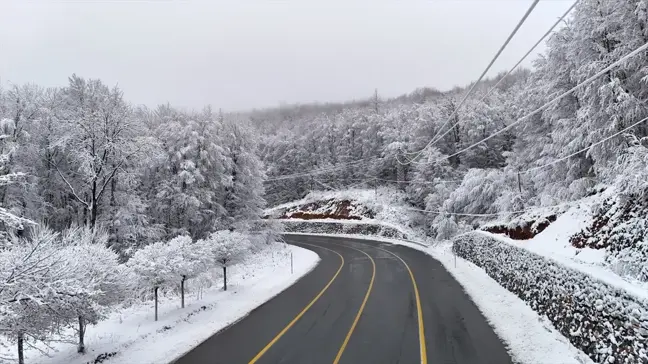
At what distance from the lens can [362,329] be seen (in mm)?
11812

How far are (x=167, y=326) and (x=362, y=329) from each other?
631 centimetres

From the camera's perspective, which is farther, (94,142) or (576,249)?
(94,142)

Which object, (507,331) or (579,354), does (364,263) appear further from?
(579,354)

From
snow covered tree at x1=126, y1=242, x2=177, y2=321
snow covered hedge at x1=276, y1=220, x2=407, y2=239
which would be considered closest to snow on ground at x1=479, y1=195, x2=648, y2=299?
snow covered tree at x1=126, y1=242, x2=177, y2=321

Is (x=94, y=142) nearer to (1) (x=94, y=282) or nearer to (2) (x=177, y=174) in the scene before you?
(2) (x=177, y=174)

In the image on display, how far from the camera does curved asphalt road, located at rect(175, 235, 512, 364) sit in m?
9.62

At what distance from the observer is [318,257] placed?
3216cm

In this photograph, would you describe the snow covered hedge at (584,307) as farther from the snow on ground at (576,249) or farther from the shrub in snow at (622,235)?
the shrub in snow at (622,235)

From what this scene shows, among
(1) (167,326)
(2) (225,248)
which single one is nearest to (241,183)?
(2) (225,248)

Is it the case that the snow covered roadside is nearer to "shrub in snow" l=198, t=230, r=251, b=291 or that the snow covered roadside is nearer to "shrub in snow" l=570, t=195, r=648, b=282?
"shrub in snow" l=570, t=195, r=648, b=282

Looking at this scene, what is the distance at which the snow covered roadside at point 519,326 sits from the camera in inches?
350

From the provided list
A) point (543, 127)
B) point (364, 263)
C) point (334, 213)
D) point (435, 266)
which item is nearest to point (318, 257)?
point (364, 263)

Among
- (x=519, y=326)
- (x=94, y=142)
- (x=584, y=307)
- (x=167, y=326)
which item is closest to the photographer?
(x=584, y=307)

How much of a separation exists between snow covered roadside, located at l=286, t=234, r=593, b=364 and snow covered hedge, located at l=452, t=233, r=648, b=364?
24 centimetres
